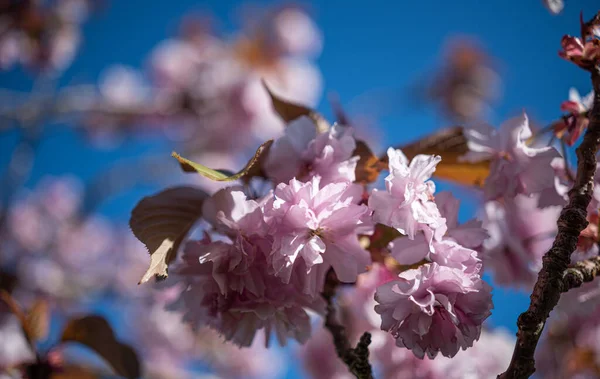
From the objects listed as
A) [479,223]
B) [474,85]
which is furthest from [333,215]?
[474,85]

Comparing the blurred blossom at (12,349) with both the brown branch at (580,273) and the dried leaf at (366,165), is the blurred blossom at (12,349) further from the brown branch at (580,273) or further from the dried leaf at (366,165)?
the brown branch at (580,273)

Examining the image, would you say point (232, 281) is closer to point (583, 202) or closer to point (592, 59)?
point (583, 202)

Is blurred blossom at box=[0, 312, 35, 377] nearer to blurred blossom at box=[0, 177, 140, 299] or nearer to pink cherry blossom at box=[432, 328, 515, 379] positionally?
pink cherry blossom at box=[432, 328, 515, 379]

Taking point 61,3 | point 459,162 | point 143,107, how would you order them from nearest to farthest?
point 459,162 < point 61,3 < point 143,107

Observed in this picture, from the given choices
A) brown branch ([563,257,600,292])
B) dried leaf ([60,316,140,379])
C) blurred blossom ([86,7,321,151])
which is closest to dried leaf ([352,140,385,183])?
brown branch ([563,257,600,292])

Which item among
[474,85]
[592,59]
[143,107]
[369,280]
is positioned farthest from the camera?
[474,85]

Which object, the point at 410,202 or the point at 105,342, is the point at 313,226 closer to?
the point at 410,202

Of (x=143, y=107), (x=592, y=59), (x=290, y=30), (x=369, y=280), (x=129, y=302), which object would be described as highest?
(x=592, y=59)

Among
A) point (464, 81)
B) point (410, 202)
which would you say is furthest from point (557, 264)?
point (464, 81)
